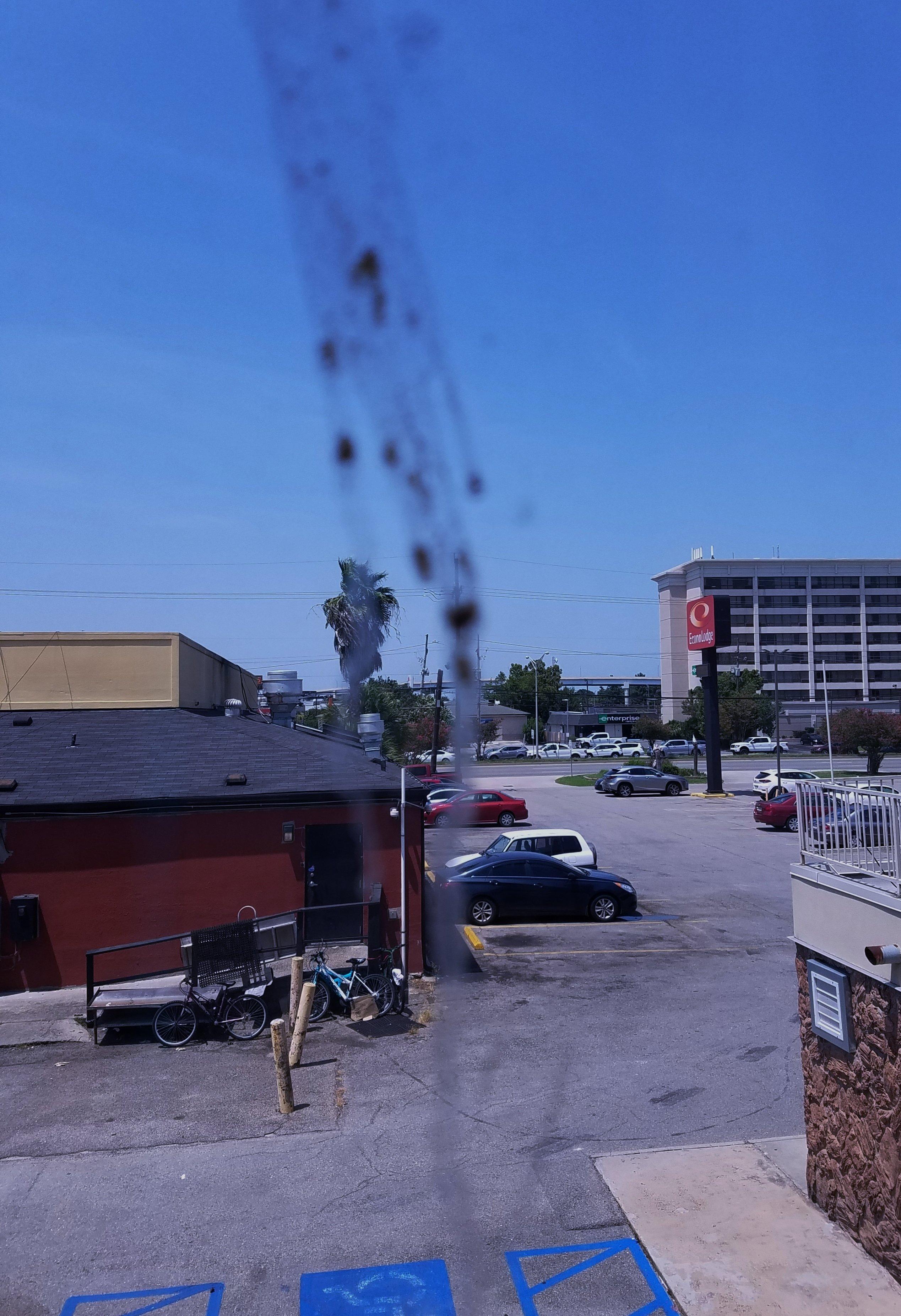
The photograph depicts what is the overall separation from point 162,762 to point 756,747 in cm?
6641

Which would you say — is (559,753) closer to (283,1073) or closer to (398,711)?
(398,711)

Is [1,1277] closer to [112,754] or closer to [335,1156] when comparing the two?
[335,1156]

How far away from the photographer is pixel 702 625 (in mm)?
46500

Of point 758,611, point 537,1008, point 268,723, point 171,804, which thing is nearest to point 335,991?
A: point 537,1008

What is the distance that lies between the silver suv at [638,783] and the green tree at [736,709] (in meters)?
26.0

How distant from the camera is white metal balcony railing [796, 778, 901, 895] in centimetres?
736

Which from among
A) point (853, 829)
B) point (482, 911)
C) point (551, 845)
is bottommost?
point (482, 911)

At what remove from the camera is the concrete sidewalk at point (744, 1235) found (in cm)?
664

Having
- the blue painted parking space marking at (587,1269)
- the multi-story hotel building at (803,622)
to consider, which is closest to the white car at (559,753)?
the multi-story hotel building at (803,622)

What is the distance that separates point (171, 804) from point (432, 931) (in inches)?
204

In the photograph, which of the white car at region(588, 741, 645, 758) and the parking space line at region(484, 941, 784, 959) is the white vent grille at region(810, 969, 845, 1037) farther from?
the white car at region(588, 741, 645, 758)

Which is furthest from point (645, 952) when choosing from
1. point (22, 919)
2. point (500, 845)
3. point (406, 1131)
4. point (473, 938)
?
point (22, 919)

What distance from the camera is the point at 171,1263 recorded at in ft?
23.1

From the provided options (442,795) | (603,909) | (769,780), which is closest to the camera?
(603,909)
